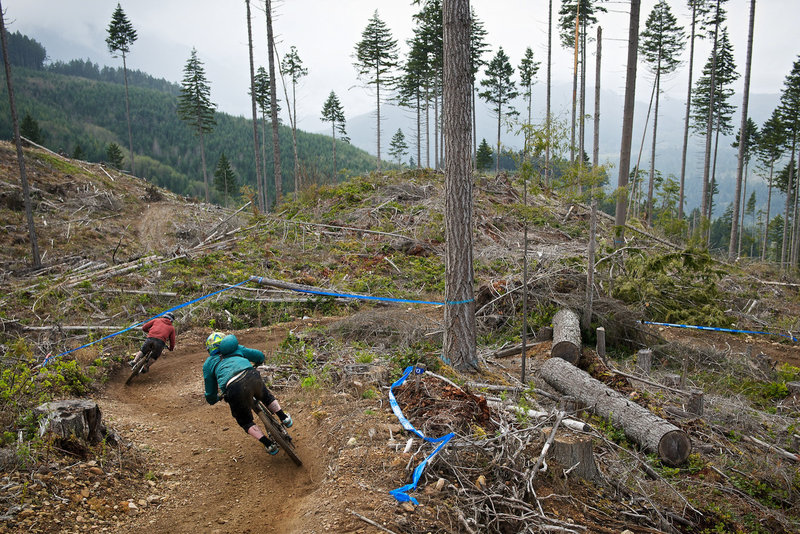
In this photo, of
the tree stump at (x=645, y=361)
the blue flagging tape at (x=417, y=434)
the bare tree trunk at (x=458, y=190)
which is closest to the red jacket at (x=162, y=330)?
the blue flagging tape at (x=417, y=434)

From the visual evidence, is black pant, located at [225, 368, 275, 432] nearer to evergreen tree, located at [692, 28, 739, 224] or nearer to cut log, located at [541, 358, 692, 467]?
cut log, located at [541, 358, 692, 467]

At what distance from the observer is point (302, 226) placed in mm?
16625

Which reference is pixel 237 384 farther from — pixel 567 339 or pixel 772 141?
pixel 772 141

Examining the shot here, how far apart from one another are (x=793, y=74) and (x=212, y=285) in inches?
1376

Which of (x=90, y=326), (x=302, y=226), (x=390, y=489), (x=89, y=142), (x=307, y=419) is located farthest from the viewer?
(x=89, y=142)

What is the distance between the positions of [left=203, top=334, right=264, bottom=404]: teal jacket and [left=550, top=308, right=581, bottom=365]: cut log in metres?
5.57

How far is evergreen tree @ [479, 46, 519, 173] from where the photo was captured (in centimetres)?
3588

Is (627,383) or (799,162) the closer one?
(627,383)

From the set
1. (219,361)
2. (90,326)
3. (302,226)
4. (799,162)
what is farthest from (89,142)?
(799,162)

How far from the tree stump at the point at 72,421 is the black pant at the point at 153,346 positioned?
3363mm

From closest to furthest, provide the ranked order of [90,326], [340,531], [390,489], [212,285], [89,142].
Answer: [340,531]
[390,489]
[90,326]
[212,285]
[89,142]

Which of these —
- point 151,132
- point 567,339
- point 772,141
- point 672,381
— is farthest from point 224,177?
point 151,132

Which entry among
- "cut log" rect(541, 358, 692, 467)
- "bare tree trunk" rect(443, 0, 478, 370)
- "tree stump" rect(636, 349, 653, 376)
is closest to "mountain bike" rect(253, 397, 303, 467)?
"bare tree trunk" rect(443, 0, 478, 370)

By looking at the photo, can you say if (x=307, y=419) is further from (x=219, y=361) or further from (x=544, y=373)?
(x=544, y=373)
